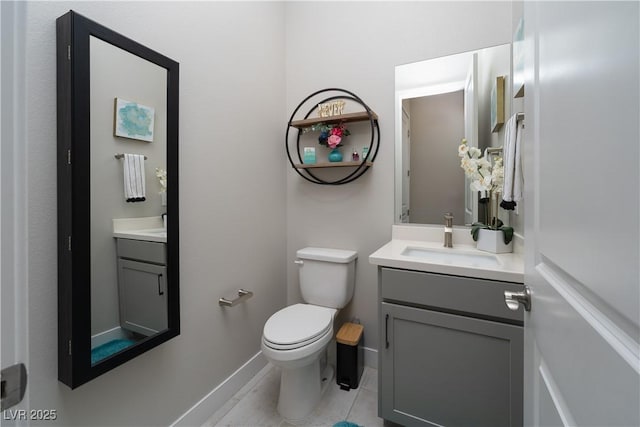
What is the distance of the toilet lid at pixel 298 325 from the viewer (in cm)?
138

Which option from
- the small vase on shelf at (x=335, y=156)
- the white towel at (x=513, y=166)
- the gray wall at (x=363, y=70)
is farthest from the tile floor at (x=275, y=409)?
the small vase on shelf at (x=335, y=156)

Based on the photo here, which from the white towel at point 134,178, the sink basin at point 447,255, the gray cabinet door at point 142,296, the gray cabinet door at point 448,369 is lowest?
the gray cabinet door at point 448,369

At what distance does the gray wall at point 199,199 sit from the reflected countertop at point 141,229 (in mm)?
138

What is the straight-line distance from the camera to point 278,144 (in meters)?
2.08

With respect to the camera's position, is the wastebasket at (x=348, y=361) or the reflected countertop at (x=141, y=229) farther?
the wastebasket at (x=348, y=361)

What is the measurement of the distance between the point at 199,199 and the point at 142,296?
1.71 feet

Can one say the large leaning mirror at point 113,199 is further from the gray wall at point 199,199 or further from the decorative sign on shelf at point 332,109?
the decorative sign on shelf at point 332,109

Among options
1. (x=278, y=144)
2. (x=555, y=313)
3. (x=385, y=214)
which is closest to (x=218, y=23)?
(x=278, y=144)

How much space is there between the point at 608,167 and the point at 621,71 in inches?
4.2

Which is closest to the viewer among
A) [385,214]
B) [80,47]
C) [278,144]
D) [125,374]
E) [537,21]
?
[537,21]

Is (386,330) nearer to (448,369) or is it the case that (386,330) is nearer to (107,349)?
(448,369)

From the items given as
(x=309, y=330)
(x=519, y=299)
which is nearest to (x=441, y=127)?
(x=519, y=299)

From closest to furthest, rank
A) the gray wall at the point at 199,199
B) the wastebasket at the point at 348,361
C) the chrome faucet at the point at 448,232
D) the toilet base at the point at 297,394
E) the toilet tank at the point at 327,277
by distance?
the gray wall at the point at 199,199
the toilet base at the point at 297,394
the chrome faucet at the point at 448,232
the wastebasket at the point at 348,361
the toilet tank at the point at 327,277

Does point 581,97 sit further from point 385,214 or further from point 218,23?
point 218,23
